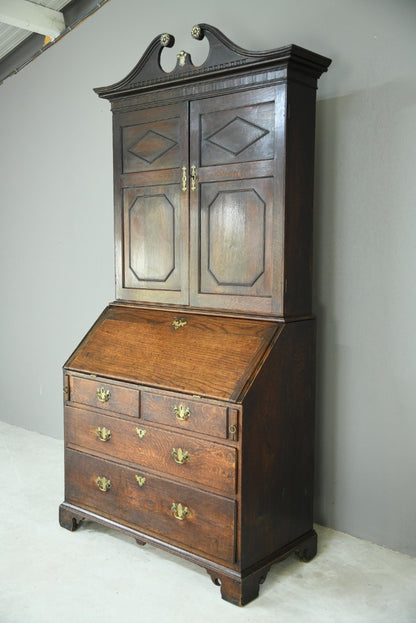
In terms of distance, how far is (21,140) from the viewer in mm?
4395

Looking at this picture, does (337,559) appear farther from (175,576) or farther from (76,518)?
(76,518)

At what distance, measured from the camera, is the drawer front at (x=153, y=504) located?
7.68ft

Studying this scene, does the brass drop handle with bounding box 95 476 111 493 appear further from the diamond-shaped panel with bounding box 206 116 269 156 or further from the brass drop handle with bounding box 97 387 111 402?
the diamond-shaped panel with bounding box 206 116 269 156

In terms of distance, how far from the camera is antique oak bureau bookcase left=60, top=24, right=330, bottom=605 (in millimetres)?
2342

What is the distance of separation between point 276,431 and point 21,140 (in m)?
3.06

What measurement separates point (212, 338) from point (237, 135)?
84 cm

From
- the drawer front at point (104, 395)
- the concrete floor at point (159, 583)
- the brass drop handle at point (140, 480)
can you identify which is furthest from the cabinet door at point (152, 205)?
the concrete floor at point (159, 583)

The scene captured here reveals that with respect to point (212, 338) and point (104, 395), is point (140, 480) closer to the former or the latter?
point (104, 395)

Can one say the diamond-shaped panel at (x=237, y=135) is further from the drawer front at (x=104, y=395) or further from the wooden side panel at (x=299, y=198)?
the drawer front at (x=104, y=395)

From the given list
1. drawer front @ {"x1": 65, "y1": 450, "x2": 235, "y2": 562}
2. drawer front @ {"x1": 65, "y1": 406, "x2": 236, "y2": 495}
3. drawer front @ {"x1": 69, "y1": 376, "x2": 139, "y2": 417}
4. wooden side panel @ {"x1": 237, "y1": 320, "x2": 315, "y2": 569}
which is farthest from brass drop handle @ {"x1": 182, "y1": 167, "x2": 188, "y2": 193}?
drawer front @ {"x1": 65, "y1": 450, "x2": 235, "y2": 562}

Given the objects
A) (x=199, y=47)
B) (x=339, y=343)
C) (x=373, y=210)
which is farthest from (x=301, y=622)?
(x=199, y=47)

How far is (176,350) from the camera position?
8.51ft

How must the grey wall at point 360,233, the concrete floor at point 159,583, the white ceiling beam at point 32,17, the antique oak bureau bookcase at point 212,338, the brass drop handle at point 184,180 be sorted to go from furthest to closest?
the white ceiling beam at point 32,17 → the brass drop handle at point 184,180 → the grey wall at point 360,233 → the antique oak bureau bookcase at point 212,338 → the concrete floor at point 159,583

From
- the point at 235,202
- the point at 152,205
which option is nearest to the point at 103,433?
the point at 152,205
